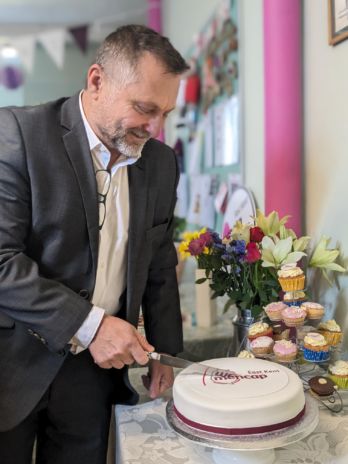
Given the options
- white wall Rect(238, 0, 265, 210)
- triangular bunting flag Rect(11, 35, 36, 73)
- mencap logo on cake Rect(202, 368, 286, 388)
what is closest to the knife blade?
mencap logo on cake Rect(202, 368, 286, 388)

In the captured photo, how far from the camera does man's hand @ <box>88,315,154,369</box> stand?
92 cm

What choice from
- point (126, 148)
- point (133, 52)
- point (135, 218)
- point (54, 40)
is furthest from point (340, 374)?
point (54, 40)

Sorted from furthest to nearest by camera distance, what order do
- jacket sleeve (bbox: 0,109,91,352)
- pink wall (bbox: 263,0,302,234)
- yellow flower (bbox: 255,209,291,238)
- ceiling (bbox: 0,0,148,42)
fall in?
1. ceiling (bbox: 0,0,148,42)
2. pink wall (bbox: 263,0,302,234)
3. yellow flower (bbox: 255,209,291,238)
4. jacket sleeve (bbox: 0,109,91,352)

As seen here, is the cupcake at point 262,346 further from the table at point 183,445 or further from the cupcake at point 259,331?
the table at point 183,445

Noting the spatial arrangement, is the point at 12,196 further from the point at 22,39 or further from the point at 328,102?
the point at 22,39

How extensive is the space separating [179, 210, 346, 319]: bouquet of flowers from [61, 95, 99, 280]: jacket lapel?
29 centimetres

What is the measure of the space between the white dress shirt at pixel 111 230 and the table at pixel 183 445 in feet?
0.68

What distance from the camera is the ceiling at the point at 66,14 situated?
397 cm

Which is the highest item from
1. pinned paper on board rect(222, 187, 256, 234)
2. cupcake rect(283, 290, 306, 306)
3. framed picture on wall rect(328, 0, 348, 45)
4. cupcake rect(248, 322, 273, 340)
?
framed picture on wall rect(328, 0, 348, 45)

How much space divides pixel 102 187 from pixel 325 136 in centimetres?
59

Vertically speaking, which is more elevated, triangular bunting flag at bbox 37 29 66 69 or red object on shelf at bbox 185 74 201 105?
triangular bunting flag at bbox 37 29 66 69

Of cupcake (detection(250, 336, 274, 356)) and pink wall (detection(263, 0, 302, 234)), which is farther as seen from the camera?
pink wall (detection(263, 0, 302, 234))

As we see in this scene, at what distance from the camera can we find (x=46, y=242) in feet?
3.24

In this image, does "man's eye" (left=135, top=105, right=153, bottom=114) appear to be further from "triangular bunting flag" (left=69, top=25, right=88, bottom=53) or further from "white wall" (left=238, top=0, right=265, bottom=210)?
"triangular bunting flag" (left=69, top=25, right=88, bottom=53)
